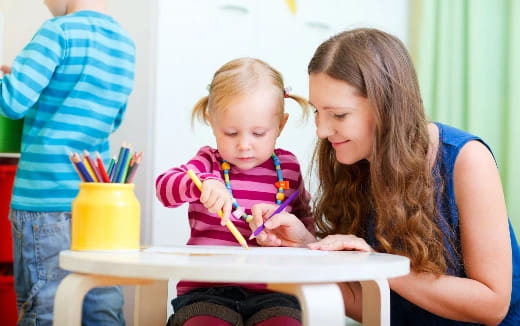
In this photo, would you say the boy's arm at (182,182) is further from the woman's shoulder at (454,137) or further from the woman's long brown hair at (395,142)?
the woman's shoulder at (454,137)

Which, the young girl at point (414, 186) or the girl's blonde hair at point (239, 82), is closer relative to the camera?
the young girl at point (414, 186)

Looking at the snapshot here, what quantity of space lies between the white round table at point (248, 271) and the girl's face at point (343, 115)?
0.22 meters

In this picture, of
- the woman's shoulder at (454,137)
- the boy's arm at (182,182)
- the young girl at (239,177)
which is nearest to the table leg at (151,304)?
the young girl at (239,177)

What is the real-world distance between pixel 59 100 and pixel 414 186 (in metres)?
0.84

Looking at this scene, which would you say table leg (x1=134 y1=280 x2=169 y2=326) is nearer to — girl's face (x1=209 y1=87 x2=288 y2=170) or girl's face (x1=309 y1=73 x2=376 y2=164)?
girl's face (x1=209 y1=87 x2=288 y2=170)

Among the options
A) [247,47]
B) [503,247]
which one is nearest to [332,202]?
[503,247]

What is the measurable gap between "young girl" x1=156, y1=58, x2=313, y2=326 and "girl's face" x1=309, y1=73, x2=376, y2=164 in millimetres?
117

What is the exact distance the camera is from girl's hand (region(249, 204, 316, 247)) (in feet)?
3.60

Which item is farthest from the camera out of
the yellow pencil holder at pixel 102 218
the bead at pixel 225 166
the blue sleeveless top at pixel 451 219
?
the bead at pixel 225 166

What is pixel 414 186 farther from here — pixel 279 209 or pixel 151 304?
pixel 151 304

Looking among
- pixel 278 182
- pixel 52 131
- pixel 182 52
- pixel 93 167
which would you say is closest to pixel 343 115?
pixel 278 182

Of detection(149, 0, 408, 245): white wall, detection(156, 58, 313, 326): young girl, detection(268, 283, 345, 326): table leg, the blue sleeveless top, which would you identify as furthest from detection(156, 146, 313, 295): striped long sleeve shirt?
detection(149, 0, 408, 245): white wall

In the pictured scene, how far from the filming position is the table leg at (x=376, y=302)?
3.08 ft

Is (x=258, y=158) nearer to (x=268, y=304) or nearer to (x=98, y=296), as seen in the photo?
(x=268, y=304)
